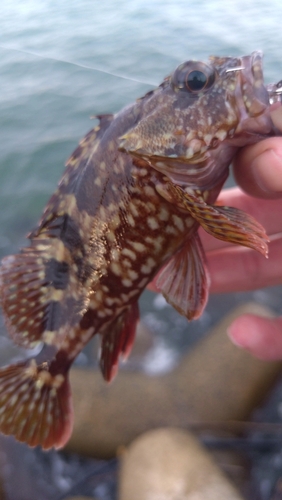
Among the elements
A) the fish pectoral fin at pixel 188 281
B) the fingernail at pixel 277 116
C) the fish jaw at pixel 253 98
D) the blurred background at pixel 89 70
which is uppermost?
the blurred background at pixel 89 70

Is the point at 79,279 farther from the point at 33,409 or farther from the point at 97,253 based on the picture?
the point at 33,409

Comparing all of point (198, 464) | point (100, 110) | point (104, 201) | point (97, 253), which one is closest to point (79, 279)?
point (97, 253)

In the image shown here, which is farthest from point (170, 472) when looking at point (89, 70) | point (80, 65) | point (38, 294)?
point (80, 65)

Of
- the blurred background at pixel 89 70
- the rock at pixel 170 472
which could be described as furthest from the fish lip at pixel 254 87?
the blurred background at pixel 89 70

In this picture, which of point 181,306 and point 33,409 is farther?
point 33,409

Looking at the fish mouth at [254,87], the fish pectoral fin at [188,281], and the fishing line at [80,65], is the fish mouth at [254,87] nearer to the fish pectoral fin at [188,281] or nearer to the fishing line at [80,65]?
the fish pectoral fin at [188,281]
